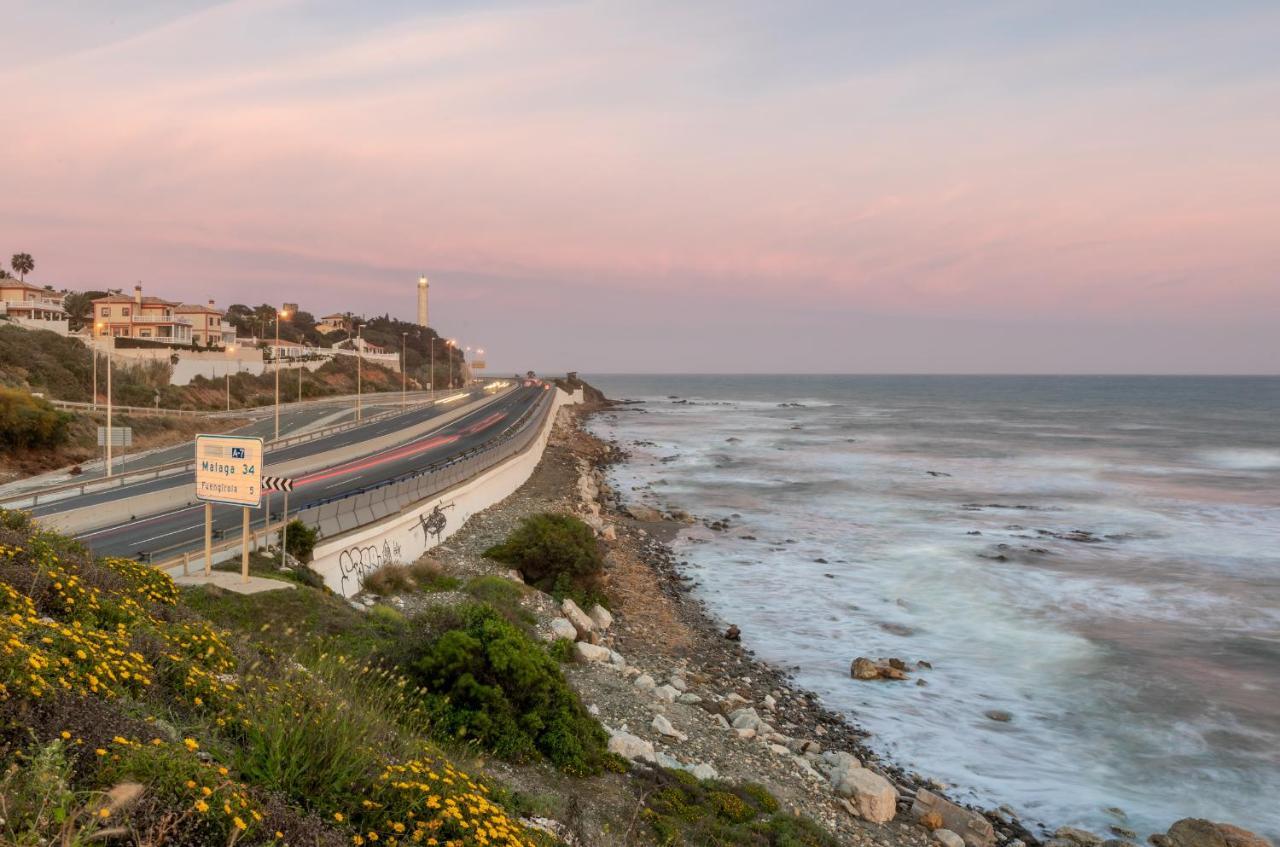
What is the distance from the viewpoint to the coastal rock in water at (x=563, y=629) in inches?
815

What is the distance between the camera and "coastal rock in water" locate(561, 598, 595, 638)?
22.2 m

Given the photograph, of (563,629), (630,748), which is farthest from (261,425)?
(630,748)

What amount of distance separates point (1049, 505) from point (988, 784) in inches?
1657

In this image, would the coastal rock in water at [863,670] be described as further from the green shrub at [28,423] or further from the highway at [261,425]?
the green shrub at [28,423]

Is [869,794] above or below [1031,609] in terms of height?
above

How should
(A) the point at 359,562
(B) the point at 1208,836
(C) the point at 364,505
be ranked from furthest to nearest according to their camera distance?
(C) the point at 364,505 → (A) the point at 359,562 → (B) the point at 1208,836

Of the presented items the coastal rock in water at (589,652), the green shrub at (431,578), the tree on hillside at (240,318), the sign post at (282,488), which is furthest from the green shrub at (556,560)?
the tree on hillside at (240,318)

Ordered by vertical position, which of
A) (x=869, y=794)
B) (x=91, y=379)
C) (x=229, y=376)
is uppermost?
(x=229, y=376)

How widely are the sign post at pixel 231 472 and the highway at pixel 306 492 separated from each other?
2.51 meters

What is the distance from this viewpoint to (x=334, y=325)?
511ft

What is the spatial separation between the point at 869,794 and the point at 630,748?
4.61 meters

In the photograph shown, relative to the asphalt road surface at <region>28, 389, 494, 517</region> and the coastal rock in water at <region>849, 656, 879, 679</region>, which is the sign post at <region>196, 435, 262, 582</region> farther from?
the coastal rock in water at <region>849, 656, 879, 679</region>

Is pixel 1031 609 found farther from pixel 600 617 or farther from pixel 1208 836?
pixel 600 617

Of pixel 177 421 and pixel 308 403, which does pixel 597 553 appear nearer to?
pixel 177 421
